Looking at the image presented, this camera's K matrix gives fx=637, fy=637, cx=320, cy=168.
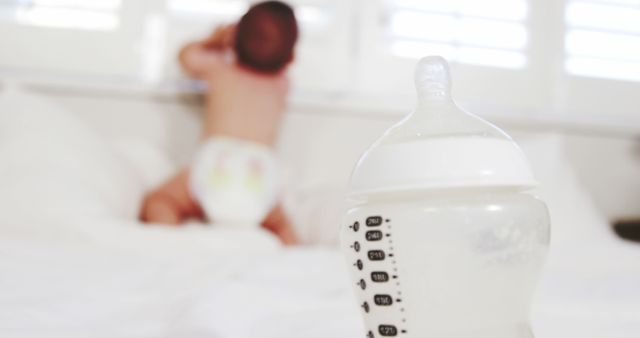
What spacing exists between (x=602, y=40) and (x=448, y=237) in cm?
201

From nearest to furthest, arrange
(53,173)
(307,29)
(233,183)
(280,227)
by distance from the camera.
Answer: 1. (53,173)
2. (233,183)
3. (280,227)
4. (307,29)

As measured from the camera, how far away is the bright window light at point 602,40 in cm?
207

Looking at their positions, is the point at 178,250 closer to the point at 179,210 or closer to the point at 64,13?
the point at 179,210

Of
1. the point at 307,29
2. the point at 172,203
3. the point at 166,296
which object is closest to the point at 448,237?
the point at 166,296

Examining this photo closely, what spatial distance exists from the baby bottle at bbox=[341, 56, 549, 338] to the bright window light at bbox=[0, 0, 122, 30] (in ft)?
5.20

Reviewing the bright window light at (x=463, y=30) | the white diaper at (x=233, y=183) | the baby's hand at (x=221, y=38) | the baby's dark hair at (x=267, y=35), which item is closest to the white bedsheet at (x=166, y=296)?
the white diaper at (x=233, y=183)

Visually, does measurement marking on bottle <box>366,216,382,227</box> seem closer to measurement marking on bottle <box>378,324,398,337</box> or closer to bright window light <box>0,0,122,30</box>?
measurement marking on bottle <box>378,324,398,337</box>

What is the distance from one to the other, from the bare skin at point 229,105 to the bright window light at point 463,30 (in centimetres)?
46

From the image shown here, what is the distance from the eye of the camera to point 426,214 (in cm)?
35

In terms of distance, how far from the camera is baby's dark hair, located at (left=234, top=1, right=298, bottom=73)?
154 cm

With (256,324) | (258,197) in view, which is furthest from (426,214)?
(258,197)

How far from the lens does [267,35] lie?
60.6 inches

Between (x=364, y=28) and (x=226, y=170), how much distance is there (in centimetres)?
72

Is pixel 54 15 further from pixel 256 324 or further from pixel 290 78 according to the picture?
pixel 256 324
